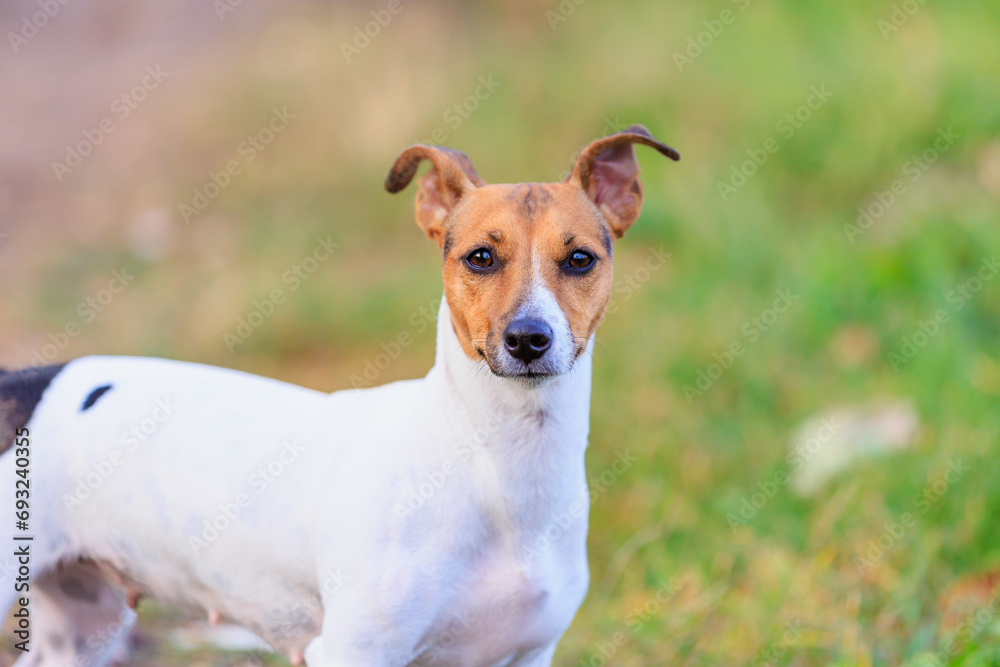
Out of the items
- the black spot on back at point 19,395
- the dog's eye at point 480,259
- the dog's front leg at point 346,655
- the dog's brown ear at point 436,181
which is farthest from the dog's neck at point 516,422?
the black spot on back at point 19,395

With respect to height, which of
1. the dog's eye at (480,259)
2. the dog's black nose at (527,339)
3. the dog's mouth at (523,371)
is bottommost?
the dog's mouth at (523,371)

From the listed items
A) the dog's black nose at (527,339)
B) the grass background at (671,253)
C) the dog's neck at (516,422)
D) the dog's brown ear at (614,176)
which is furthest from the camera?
the grass background at (671,253)

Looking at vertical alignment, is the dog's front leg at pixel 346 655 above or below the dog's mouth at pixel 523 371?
below

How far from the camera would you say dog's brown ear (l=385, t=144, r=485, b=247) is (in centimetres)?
378

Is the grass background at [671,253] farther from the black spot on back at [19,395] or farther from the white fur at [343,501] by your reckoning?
the black spot on back at [19,395]

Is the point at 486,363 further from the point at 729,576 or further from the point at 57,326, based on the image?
the point at 57,326

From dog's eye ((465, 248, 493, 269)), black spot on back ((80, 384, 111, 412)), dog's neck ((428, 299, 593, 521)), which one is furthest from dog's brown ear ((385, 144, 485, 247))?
black spot on back ((80, 384, 111, 412))

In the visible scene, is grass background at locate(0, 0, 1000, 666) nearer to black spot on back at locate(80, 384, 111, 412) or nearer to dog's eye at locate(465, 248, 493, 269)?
black spot on back at locate(80, 384, 111, 412)

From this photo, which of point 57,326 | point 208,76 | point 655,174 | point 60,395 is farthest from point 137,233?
point 60,395

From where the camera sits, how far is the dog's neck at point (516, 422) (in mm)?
3455

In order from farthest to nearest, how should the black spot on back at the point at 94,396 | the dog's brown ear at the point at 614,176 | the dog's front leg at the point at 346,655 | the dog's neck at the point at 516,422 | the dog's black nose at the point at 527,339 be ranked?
the black spot on back at the point at 94,396 → the dog's brown ear at the point at 614,176 → the dog's neck at the point at 516,422 → the dog's front leg at the point at 346,655 → the dog's black nose at the point at 527,339

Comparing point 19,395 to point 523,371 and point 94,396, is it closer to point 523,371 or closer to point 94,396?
point 94,396

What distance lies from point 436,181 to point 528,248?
25.5 inches

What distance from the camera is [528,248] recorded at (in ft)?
11.3
